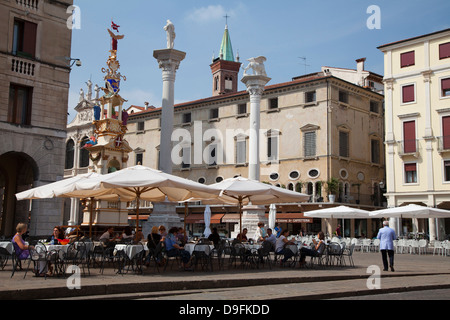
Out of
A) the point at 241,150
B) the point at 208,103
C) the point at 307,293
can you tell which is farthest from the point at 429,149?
the point at 307,293

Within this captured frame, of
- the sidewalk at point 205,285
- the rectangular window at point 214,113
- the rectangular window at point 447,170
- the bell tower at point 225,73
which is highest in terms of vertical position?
the bell tower at point 225,73

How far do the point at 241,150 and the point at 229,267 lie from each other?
32.5 meters

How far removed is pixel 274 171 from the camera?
145 feet

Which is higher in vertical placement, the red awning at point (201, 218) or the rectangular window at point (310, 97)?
the rectangular window at point (310, 97)

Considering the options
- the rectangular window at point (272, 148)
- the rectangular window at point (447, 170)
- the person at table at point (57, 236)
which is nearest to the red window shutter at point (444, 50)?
the rectangular window at point (447, 170)

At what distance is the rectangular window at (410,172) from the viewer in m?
36.6

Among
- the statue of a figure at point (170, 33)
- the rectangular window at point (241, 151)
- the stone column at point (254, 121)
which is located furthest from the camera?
the rectangular window at point (241, 151)

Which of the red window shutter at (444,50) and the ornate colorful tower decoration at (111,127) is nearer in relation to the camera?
the ornate colorful tower decoration at (111,127)

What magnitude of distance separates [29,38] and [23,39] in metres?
0.26

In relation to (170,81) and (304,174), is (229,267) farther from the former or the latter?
(304,174)

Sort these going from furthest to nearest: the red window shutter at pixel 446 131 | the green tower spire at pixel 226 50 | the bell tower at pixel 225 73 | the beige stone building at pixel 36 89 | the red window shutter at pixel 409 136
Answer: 1. the green tower spire at pixel 226 50
2. the bell tower at pixel 225 73
3. the red window shutter at pixel 409 136
4. the red window shutter at pixel 446 131
5. the beige stone building at pixel 36 89

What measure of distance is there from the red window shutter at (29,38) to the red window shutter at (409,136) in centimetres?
2649

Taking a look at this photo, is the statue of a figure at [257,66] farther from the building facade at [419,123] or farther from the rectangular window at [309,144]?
the rectangular window at [309,144]

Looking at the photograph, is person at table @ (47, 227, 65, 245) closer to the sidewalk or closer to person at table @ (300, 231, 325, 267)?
the sidewalk
